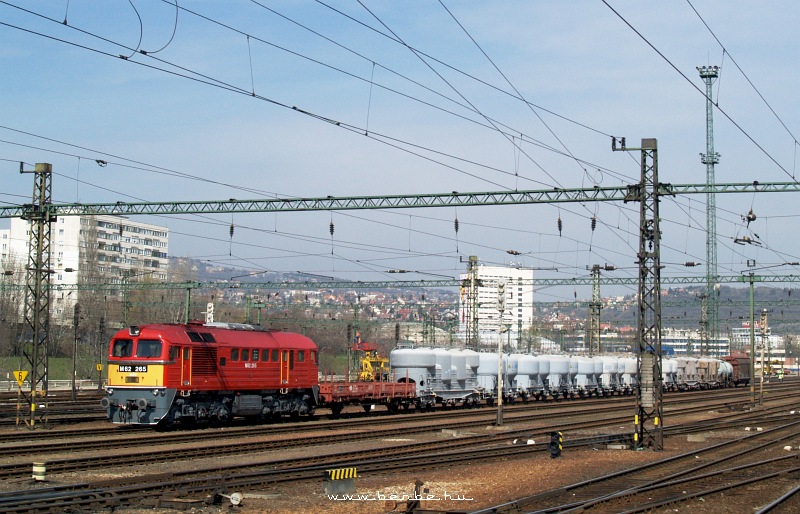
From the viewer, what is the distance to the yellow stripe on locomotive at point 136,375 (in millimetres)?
33156

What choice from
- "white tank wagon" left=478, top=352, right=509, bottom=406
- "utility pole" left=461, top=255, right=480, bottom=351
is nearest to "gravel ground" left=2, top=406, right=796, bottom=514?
"white tank wagon" left=478, top=352, right=509, bottom=406

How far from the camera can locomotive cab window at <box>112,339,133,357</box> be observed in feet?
112

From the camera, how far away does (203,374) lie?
35031 millimetres

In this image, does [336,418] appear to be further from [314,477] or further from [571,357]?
[571,357]

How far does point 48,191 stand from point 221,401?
1078 centimetres

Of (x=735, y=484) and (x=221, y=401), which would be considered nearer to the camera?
(x=735, y=484)

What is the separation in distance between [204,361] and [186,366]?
1.13 metres

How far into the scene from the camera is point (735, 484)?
70.2ft

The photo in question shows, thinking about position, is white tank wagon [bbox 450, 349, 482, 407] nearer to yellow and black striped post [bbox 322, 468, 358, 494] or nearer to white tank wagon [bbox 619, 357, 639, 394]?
white tank wagon [bbox 619, 357, 639, 394]

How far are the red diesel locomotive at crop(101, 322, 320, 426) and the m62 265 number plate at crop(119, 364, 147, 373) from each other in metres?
0.03

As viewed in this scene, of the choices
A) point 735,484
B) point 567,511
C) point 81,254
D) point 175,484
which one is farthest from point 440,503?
point 81,254

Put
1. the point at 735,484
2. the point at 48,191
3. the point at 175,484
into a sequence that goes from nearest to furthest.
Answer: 1. the point at 175,484
2. the point at 735,484
3. the point at 48,191

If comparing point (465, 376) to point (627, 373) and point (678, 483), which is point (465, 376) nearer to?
point (627, 373)

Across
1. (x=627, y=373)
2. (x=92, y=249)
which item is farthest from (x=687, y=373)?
(x=92, y=249)
